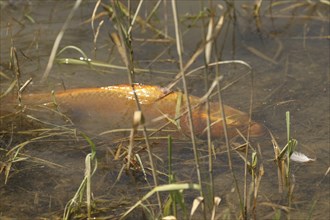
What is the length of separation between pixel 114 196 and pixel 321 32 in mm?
1645

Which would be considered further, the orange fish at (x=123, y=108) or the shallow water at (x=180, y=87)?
the orange fish at (x=123, y=108)

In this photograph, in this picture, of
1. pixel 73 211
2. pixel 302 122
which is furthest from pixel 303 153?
pixel 73 211

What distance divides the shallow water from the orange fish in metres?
0.08

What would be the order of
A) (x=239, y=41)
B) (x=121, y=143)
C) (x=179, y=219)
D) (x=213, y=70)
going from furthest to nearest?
1. (x=239, y=41)
2. (x=213, y=70)
3. (x=121, y=143)
4. (x=179, y=219)

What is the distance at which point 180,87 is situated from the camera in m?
2.97

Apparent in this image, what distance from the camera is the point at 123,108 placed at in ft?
9.46

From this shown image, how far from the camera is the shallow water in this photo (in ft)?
7.68

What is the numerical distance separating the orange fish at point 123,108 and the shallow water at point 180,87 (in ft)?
0.25

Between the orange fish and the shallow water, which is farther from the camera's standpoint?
the orange fish

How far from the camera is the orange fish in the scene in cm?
272

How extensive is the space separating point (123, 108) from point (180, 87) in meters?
0.25

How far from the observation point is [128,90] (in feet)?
9.58

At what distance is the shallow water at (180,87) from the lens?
234 cm

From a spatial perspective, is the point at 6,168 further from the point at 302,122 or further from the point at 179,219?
the point at 302,122
